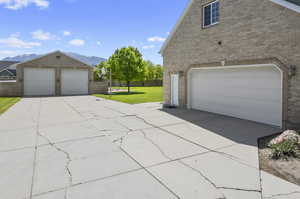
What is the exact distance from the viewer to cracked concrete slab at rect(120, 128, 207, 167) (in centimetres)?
450

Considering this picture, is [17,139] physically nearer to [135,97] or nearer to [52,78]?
[135,97]

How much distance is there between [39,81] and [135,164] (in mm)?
23187

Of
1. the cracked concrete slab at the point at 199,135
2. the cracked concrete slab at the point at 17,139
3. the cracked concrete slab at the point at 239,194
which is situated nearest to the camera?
the cracked concrete slab at the point at 239,194

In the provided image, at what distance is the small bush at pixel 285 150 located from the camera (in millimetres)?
4320

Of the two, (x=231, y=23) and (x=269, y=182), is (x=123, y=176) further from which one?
(x=231, y=23)

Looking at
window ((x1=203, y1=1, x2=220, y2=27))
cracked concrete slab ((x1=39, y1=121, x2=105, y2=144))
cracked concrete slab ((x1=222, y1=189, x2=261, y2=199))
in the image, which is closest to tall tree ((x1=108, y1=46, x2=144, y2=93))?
window ((x1=203, y1=1, x2=220, y2=27))

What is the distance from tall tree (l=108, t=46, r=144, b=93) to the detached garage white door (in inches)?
618

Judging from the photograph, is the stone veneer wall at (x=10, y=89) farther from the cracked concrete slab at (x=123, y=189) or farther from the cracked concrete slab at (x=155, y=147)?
the cracked concrete slab at (x=123, y=189)

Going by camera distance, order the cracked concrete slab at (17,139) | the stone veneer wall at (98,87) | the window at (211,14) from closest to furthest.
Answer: the cracked concrete slab at (17,139) < the window at (211,14) < the stone veneer wall at (98,87)

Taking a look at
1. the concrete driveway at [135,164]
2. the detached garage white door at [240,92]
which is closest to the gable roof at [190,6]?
the detached garage white door at [240,92]

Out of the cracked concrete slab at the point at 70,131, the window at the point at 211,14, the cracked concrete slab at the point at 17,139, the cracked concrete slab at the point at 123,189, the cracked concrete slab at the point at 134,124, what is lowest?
the cracked concrete slab at the point at 123,189

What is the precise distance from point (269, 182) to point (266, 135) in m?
3.36

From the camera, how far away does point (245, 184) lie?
3.30 meters

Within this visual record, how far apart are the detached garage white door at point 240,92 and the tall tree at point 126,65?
1570 cm
